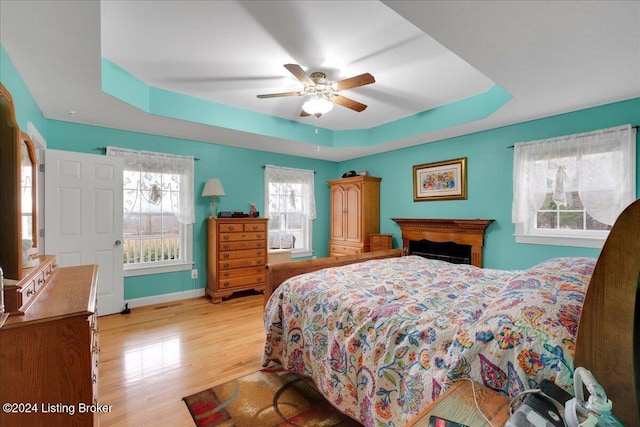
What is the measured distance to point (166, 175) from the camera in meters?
4.18

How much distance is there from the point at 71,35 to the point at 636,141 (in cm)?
472

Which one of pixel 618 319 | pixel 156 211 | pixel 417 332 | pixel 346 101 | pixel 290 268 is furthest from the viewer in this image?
pixel 156 211

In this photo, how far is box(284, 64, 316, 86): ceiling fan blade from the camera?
225 cm

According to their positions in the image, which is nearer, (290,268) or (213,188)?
(290,268)

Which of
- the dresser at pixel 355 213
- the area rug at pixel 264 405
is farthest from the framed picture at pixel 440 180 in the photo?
the area rug at pixel 264 405

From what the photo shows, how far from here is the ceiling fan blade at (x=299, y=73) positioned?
2.25 m

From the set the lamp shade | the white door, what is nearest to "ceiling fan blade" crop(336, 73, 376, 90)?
the lamp shade

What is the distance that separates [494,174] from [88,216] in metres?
5.08

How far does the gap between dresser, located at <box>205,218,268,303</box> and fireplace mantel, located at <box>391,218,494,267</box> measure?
7.30 ft

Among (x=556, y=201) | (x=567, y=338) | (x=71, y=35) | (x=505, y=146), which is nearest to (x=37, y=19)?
(x=71, y=35)

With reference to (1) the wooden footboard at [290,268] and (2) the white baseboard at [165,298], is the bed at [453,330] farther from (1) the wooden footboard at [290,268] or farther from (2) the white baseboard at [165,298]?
(2) the white baseboard at [165,298]

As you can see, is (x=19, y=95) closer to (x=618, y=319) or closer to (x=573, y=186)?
(x=618, y=319)

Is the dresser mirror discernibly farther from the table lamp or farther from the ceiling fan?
the table lamp

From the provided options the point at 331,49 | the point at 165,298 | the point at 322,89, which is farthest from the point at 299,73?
the point at 165,298
